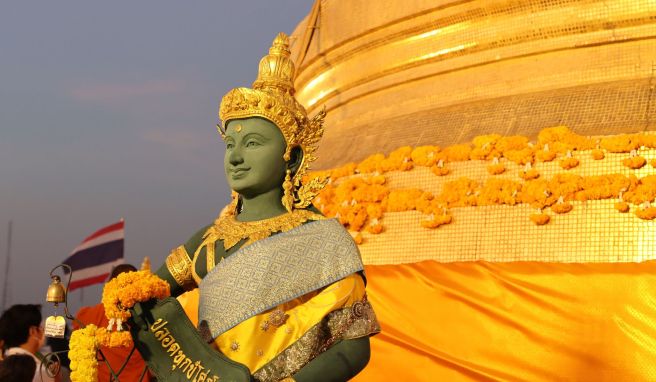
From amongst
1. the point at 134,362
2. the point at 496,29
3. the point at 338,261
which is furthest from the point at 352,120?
the point at 338,261

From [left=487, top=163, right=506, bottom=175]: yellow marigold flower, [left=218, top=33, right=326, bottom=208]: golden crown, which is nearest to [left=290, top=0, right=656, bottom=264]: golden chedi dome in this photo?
[left=487, top=163, right=506, bottom=175]: yellow marigold flower

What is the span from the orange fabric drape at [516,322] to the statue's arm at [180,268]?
2595mm

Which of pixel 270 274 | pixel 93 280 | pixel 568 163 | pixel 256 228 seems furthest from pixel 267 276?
pixel 93 280

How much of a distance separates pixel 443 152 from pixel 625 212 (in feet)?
5.38

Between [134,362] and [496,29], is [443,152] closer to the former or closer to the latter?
[496,29]

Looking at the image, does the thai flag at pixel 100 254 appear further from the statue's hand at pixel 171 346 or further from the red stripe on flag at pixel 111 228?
the statue's hand at pixel 171 346

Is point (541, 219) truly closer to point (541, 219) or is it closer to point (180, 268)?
point (541, 219)

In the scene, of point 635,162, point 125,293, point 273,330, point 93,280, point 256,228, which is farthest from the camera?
point 93,280

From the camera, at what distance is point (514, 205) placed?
6.75 meters

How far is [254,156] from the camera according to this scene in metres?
3.75

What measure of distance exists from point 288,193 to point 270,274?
0.47m

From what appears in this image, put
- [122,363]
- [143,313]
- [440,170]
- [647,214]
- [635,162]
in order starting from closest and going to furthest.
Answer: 1. [143,313]
2. [122,363]
3. [647,214]
4. [635,162]
5. [440,170]

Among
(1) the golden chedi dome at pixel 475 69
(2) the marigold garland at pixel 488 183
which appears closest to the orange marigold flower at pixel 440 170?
(2) the marigold garland at pixel 488 183

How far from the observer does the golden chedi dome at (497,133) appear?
6496 mm
